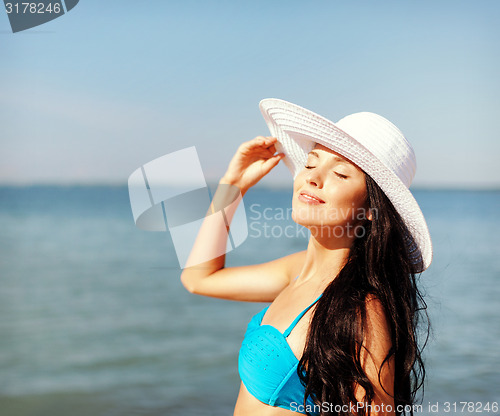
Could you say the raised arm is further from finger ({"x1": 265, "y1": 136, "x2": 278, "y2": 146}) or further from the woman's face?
the woman's face

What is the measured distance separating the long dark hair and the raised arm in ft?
1.38

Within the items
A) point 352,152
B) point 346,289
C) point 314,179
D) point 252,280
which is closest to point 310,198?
point 314,179

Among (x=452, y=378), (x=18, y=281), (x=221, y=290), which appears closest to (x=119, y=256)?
(x=18, y=281)

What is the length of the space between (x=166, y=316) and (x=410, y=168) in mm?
7489

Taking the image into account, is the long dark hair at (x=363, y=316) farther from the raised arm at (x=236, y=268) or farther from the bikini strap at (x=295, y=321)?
the raised arm at (x=236, y=268)

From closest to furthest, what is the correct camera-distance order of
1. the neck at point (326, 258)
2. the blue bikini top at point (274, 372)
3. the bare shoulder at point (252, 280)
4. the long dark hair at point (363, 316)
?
the long dark hair at point (363, 316) < the blue bikini top at point (274, 372) < the neck at point (326, 258) < the bare shoulder at point (252, 280)

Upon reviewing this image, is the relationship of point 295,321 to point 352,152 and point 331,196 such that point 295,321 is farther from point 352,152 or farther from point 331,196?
point 352,152

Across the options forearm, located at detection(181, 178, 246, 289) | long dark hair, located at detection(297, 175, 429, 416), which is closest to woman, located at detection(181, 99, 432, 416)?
long dark hair, located at detection(297, 175, 429, 416)

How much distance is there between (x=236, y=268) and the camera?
230cm

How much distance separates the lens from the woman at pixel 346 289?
1636 mm

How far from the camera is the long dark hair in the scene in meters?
1.63

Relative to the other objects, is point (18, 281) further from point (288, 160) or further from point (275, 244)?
point (288, 160)

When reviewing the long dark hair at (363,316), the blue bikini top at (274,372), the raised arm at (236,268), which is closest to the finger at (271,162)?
the raised arm at (236,268)

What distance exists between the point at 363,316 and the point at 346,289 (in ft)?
0.40
